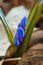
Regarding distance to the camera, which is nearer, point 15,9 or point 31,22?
point 31,22

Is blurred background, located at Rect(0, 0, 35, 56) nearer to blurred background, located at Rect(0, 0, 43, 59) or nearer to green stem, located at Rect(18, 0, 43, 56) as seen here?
blurred background, located at Rect(0, 0, 43, 59)

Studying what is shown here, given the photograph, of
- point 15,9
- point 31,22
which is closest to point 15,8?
point 15,9

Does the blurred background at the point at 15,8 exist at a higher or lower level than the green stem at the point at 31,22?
lower

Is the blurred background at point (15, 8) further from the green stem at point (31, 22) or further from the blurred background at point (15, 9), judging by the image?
the green stem at point (31, 22)

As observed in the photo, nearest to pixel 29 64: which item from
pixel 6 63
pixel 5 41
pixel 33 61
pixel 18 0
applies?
pixel 33 61

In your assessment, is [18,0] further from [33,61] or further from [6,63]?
[33,61]

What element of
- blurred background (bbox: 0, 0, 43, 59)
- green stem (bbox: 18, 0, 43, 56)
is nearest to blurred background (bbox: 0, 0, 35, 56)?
blurred background (bbox: 0, 0, 43, 59)

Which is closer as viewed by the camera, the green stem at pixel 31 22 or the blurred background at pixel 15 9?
the green stem at pixel 31 22

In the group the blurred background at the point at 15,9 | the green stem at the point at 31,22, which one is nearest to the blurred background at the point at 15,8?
the blurred background at the point at 15,9

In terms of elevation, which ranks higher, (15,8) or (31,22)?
(31,22)

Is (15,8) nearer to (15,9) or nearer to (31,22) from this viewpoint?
(15,9)

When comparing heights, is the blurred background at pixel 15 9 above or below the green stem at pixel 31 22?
below
